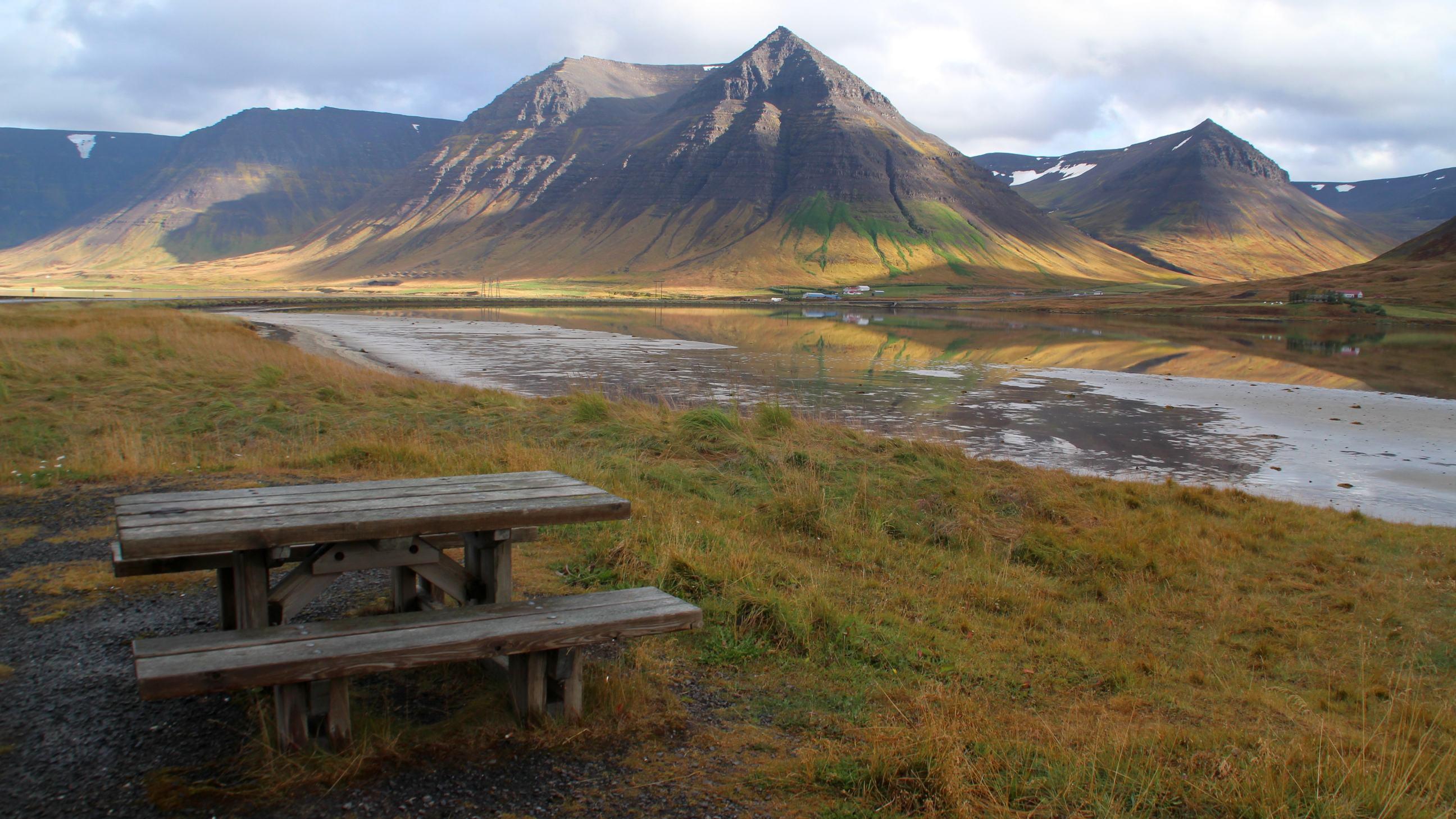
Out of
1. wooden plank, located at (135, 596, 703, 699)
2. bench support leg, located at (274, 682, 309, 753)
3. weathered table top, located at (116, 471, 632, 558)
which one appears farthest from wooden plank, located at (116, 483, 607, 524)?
bench support leg, located at (274, 682, 309, 753)

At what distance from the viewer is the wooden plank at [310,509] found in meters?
3.70

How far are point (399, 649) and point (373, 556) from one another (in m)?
0.82

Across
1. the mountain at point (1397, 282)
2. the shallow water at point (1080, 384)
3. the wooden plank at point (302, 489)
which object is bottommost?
the shallow water at point (1080, 384)

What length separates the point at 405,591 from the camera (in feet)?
15.8

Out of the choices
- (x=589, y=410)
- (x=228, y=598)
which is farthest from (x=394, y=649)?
(x=589, y=410)

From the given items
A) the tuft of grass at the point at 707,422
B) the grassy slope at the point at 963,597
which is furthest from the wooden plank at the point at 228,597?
the tuft of grass at the point at 707,422

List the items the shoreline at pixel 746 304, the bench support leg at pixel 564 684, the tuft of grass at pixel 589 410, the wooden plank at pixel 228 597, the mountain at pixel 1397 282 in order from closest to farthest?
the bench support leg at pixel 564 684, the wooden plank at pixel 228 597, the tuft of grass at pixel 589 410, the shoreline at pixel 746 304, the mountain at pixel 1397 282

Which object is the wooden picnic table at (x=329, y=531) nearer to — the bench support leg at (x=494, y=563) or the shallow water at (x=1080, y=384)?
the bench support leg at (x=494, y=563)

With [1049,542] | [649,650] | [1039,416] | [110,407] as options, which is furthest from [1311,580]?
[110,407]

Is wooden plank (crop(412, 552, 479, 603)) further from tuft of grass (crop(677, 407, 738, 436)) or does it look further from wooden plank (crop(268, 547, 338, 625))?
tuft of grass (crop(677, 407, 738, 436))

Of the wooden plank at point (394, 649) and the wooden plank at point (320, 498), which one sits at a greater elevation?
the wooden plank at point (320, 498)

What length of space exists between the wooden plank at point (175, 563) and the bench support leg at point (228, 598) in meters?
0.07

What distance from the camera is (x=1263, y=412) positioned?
2139cm

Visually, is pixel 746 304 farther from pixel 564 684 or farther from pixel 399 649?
pixel 399 649
